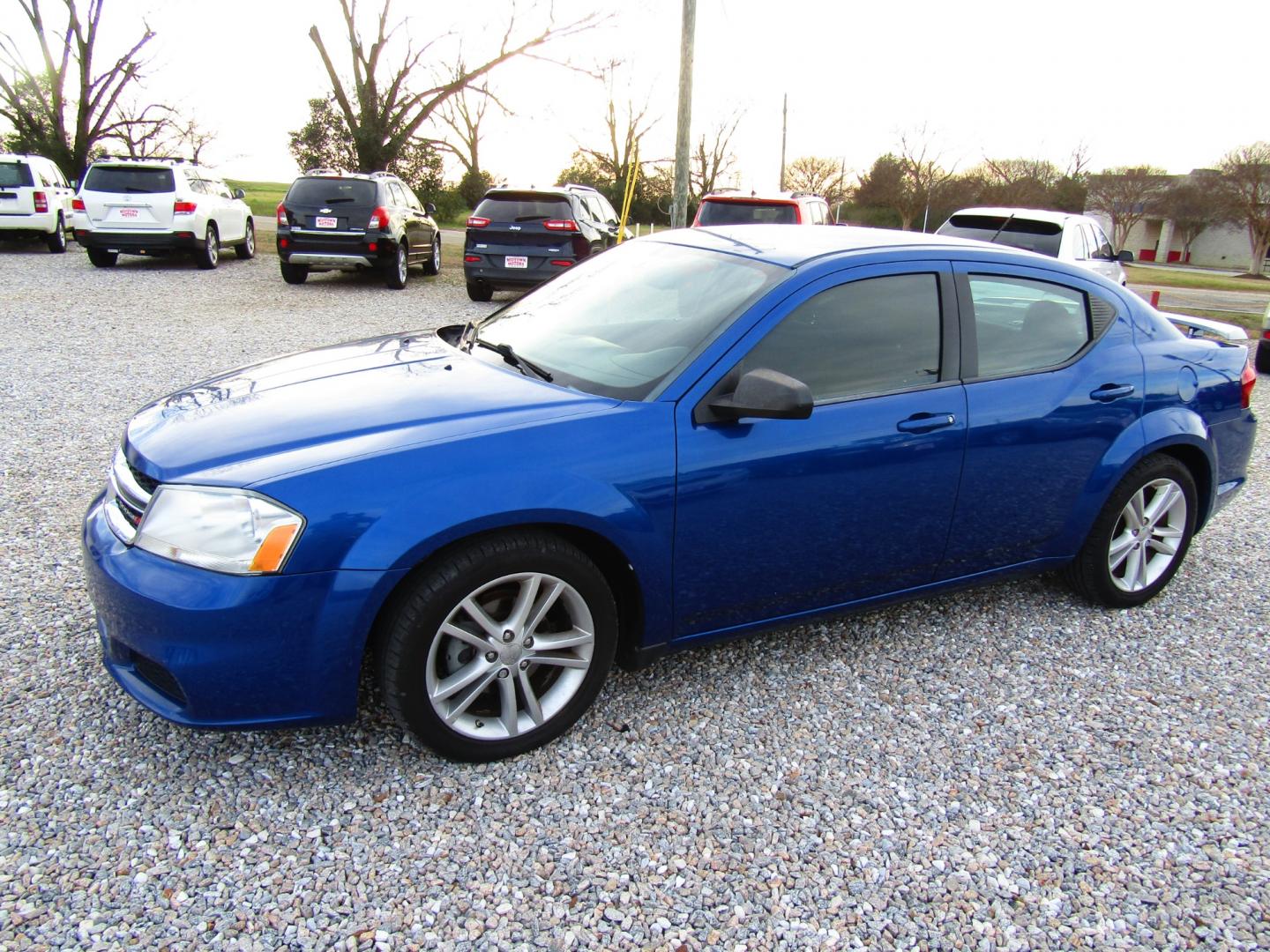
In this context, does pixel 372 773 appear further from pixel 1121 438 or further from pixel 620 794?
pixel 1121 438

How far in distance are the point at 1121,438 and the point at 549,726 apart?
259 centimetres

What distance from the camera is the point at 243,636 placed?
96.7 inches

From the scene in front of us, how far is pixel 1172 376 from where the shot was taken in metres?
3.96

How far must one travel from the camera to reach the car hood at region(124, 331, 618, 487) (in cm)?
265

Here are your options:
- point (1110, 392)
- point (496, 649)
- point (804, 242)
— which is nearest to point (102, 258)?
point (804, 242)

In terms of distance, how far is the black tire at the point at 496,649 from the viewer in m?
2.60

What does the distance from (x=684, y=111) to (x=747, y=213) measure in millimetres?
5198

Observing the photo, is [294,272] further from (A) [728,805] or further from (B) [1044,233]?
(A) [728,805]

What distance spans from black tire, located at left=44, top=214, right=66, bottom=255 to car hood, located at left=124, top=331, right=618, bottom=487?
1751cm

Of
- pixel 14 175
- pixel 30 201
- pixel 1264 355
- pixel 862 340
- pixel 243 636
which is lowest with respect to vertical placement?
pixel 1264 355

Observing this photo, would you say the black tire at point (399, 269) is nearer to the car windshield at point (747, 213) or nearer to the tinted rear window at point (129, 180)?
the tinted rear window at point (129, 180)

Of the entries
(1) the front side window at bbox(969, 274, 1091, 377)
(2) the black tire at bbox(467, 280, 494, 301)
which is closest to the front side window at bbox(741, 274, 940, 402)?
(1) the front side window at bbox(969, 274, 1091, 377)

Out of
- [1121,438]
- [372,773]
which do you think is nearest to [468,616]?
[372,773]

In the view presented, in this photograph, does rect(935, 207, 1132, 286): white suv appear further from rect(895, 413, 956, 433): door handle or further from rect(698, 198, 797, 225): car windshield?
rect(895, 413, 956, 433): door handle
